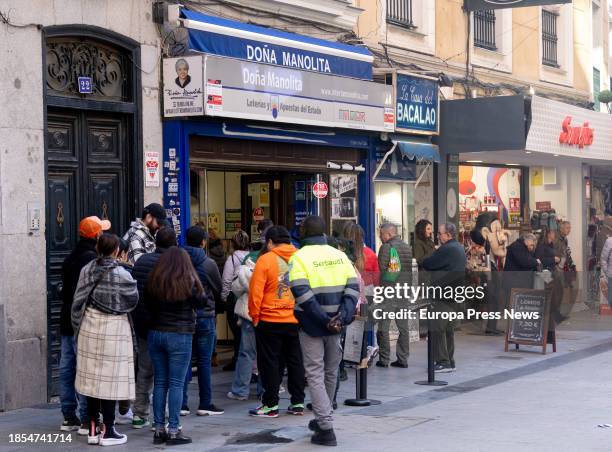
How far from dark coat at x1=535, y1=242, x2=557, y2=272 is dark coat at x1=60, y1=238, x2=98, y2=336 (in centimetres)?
1023

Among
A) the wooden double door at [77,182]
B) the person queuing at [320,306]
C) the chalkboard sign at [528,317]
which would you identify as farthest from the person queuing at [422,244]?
the person queuing at [320,306]

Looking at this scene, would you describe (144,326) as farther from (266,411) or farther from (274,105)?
(274,105)

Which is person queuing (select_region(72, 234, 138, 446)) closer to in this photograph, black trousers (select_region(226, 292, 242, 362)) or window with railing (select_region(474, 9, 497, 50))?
black trousers (select_region(226, 292, 242, 362))

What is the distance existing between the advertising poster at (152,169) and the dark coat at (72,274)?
2.62 meters

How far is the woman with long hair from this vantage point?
8906 millimetres

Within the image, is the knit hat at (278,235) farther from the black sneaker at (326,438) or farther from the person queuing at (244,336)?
the black sneaker at (326,438)

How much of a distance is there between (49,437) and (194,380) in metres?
3.48

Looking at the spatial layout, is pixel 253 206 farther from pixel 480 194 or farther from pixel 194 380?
pixel 480 194

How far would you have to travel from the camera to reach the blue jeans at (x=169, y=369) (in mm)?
8984

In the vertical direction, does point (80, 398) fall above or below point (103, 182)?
below

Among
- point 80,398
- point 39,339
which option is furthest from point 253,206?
point 80,398

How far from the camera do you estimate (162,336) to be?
8.96 meters

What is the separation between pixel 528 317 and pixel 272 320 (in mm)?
5985

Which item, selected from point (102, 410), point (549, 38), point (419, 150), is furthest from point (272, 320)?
point (549, 38)
